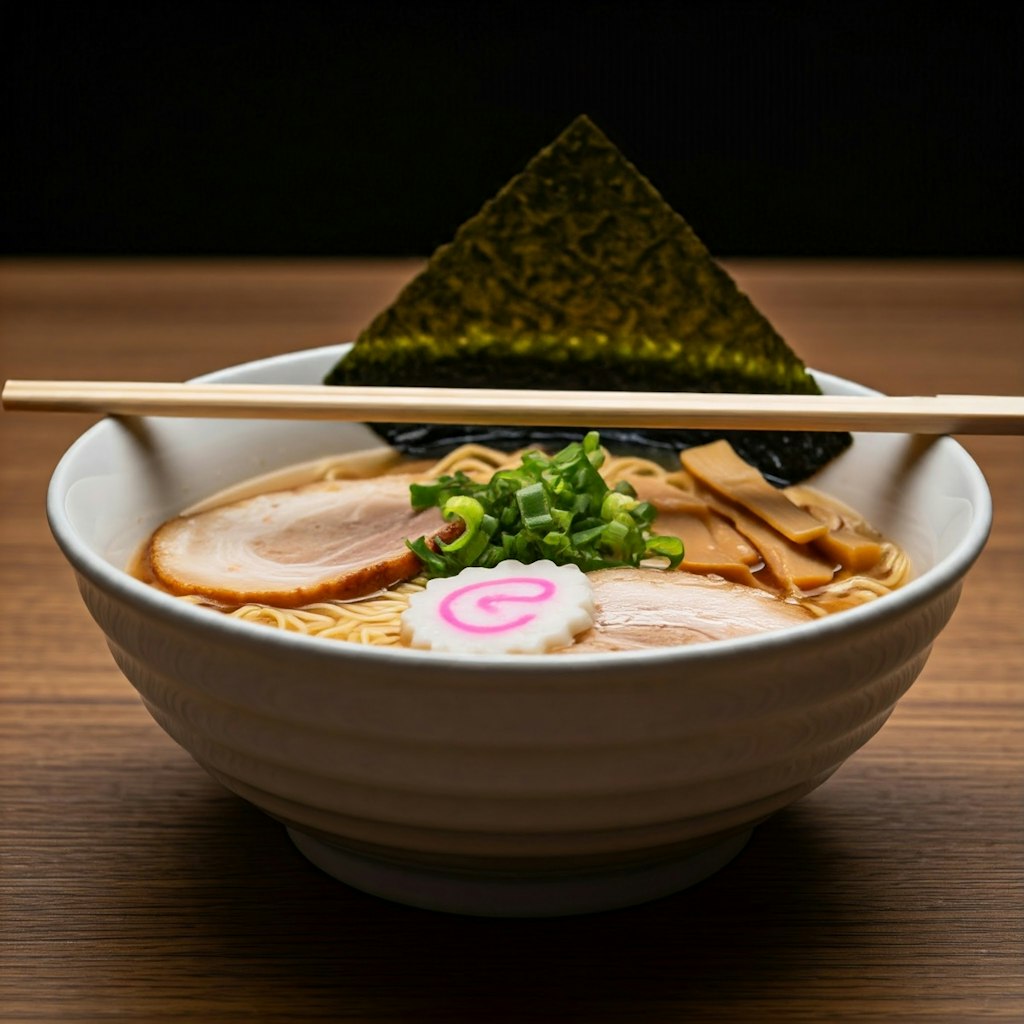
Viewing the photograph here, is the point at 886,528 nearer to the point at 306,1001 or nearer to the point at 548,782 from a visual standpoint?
the point at 548,782

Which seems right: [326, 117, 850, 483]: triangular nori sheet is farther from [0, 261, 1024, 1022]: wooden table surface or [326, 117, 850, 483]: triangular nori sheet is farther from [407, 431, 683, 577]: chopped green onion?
[0, 261, 1024, 1022]: wooden table surface

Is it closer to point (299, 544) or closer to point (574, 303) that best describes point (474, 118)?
point (574, 303)

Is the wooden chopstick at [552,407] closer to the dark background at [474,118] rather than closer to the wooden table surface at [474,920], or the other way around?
the wooden table surface at [474,920]

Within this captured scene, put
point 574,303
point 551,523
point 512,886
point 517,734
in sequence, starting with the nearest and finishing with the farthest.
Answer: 1. point 517,734
2. point 512,886
3. point 551,523
4. point 574,303

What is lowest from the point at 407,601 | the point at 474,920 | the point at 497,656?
the point at 474,920

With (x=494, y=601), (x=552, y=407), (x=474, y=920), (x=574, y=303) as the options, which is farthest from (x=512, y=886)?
(x=574, y=303)

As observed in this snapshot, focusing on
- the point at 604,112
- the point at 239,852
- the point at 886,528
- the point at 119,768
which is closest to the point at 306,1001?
the point at 239,852

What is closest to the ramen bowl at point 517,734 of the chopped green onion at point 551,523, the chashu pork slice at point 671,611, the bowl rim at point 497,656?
the bowl rim at point 497,656
